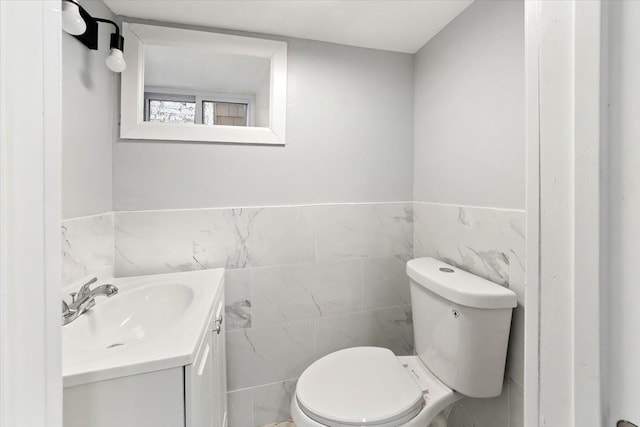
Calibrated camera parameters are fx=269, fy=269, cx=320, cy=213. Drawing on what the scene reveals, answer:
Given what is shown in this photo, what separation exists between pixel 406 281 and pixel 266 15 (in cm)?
152

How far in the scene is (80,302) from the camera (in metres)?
0.81

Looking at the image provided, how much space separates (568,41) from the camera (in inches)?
11.9

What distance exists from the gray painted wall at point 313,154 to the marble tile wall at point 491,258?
375 millimetres

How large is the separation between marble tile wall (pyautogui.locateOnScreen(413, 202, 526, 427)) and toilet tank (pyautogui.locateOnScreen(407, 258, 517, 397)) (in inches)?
1.7

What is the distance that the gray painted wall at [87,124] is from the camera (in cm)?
91

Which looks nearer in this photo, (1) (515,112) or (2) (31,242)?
(2) (31,242)

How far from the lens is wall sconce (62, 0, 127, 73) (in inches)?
30.9

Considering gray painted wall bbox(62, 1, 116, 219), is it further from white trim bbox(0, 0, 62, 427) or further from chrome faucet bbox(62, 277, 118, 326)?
white trim bbox(0, 0, 62, 427)

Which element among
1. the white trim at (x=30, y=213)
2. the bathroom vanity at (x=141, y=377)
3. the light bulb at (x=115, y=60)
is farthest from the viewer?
the light bulb at (x=115, y=60)

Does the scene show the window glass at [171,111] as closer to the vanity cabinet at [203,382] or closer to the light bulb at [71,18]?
the light bulb at [71,18]

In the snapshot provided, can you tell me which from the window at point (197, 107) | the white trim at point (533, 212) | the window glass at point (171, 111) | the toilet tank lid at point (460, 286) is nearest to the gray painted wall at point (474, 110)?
→ the toilet tank lid at point (460, 286)

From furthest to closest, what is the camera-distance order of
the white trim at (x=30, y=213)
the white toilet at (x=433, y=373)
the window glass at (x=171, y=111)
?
the window glass at (x=171, y=111)
the white toilet at (x=433, y=373)
the white trim at (x=30, y=213)

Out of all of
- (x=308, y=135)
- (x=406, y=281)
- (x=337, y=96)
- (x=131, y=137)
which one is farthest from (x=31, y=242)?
(x=406, y=281)

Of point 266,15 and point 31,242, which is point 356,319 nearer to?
point 31,242
